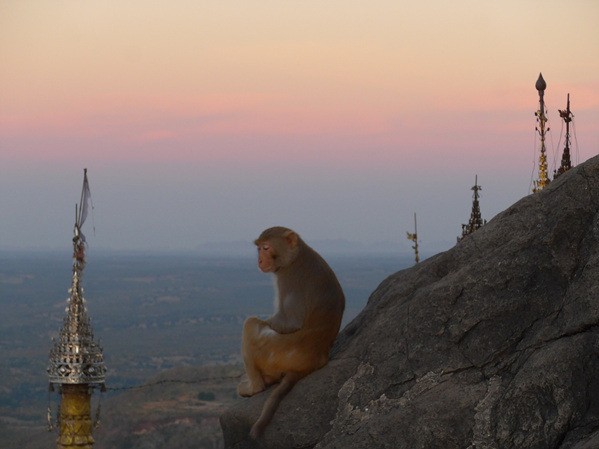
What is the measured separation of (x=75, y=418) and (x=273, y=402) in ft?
71.5

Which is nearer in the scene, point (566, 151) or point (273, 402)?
point (273, 402)

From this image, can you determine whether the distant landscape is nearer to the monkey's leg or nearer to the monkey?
the monkey

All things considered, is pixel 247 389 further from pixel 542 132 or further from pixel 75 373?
pixel 75 373

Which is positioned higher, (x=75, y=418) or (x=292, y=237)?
(x=292, y=237)

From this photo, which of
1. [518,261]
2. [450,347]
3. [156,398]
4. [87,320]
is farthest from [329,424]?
[156,398]

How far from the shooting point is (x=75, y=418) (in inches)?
1344

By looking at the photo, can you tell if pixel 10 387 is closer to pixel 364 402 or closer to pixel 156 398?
pixel 156 398

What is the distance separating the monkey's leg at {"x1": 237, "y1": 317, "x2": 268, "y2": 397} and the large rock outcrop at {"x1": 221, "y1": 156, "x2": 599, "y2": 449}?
9.6 inches

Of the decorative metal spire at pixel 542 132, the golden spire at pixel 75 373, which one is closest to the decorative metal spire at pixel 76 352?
the golden spire at pixel 75 373

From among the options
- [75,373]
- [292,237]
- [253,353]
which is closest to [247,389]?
[253,353]

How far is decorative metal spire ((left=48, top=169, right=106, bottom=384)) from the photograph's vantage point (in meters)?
33.8

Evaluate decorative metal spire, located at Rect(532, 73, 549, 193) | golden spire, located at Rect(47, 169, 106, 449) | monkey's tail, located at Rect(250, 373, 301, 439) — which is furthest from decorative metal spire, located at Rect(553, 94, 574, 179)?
golden spire, located at Rect(47, 169, 106, 449)

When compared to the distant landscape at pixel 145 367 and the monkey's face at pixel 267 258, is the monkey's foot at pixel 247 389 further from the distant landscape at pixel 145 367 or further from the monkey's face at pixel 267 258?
the distant landscape at pixel 145 367

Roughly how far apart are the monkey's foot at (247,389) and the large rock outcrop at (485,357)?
206 millimetres
